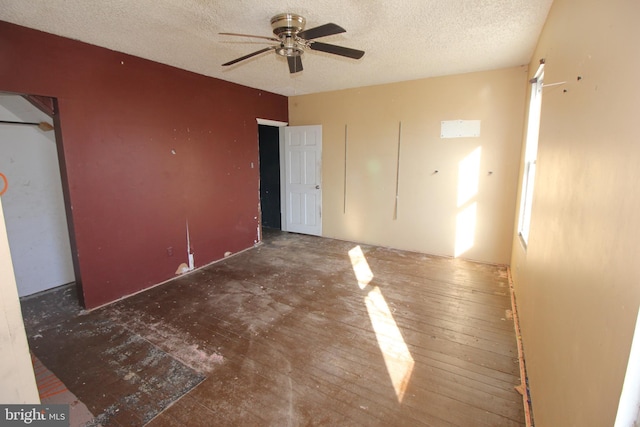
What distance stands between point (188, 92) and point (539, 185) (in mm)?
3876

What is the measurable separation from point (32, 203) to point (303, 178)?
3687 millimetres

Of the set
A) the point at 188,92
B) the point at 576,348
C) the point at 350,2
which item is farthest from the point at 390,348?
the point at 188,92

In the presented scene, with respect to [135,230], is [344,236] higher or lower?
lower

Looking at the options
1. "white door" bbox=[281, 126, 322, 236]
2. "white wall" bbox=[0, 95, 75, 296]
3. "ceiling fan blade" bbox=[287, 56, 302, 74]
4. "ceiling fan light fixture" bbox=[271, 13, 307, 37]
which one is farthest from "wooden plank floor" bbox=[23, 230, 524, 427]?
"ceiling fan light fixture" bbox=[271, 13, 307, 37]

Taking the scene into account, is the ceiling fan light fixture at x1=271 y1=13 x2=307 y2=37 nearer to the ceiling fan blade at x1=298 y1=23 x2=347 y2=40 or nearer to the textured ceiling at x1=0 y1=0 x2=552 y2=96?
the textured ceiling at x1=0 y1=0 x2=552 y2=96

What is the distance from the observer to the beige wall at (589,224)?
32.0 inches

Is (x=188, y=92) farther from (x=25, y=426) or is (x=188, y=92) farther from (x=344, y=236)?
(x=25, y=426)

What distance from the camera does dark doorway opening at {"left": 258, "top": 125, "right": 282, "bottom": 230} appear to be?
610cm

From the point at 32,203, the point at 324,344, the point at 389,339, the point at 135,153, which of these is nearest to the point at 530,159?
the point at 389,339

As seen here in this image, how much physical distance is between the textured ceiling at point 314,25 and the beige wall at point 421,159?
0.48m

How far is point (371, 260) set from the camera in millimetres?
4363

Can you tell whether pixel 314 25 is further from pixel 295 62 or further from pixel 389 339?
pixel 389 339

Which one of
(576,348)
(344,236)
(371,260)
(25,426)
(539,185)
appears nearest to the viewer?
(25,426)

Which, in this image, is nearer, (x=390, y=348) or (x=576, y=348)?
(x=576, y=348)
